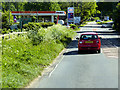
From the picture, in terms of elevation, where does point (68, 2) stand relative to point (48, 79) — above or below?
above

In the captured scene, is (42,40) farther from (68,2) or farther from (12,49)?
(68,2)

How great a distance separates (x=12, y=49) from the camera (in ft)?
47.3

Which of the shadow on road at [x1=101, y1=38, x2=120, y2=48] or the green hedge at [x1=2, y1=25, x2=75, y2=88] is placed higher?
the green hedge at [x1=2, y1=25, x2=75, y2=88]

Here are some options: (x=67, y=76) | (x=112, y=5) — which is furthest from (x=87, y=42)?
(x=112, y=5)

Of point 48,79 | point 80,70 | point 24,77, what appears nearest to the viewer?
point 24,77

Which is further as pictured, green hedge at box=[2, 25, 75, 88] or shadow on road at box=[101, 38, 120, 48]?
shadow on road at box=[101, 38, 120, 48]

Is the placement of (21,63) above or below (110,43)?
above

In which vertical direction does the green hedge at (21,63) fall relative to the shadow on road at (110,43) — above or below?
above

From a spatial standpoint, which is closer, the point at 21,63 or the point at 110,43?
the point at 21,63

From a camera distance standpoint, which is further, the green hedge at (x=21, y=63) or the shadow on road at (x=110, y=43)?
the shadow on road at (x=110, y=43)

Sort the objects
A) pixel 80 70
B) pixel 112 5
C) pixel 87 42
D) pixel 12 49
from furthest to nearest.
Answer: pixel 112 5, pixel 87 42, pixel 12 49, pixel 80 70

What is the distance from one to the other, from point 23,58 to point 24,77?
10.2 ft

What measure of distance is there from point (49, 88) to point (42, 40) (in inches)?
469

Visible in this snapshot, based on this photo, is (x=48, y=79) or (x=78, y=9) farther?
(x=78, y=9)
